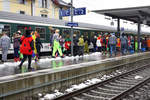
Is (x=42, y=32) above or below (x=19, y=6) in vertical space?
below

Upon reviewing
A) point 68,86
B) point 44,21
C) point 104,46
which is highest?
point 44,21

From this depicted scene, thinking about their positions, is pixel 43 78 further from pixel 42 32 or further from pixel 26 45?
pixel 42 32

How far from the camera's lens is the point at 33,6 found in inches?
1572

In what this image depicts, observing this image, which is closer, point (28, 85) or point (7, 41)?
point (28, 85)

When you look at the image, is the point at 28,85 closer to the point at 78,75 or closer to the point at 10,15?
the point at 78,75

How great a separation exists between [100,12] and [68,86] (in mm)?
12556

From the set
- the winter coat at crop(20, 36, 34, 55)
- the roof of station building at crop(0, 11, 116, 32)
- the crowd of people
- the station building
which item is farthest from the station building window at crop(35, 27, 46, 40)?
the station building

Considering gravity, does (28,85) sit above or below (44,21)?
below

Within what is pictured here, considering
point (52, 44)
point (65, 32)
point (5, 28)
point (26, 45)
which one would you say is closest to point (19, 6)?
point (65, 32)

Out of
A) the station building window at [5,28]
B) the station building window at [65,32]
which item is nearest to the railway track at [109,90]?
the station building window at [5,28]

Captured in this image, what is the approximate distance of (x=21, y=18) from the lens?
1688 centimetres

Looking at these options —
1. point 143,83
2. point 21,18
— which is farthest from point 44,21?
point 143,83

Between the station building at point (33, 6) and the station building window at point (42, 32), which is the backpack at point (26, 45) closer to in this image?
the station building window at point (42, 32)

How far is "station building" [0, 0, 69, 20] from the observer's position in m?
35.8
